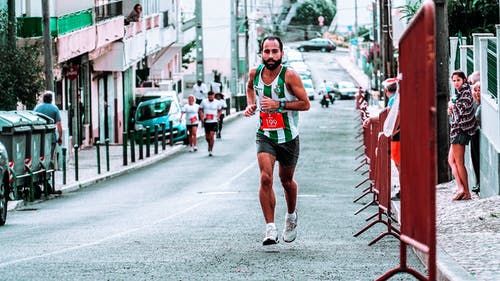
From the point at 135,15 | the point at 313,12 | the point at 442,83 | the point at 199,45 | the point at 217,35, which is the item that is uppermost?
the point at 313,12

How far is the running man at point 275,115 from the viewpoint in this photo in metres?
12.7

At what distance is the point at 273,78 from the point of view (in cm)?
1280

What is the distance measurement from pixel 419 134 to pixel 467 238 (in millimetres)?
6215

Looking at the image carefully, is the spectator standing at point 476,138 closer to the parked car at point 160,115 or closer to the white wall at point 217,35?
the parked car at point 160,115

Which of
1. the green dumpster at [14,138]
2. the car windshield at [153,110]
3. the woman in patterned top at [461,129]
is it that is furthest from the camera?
the car windshield at [153,110]

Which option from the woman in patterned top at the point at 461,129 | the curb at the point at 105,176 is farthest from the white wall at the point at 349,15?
the woman in patterned top at the point at 461,129

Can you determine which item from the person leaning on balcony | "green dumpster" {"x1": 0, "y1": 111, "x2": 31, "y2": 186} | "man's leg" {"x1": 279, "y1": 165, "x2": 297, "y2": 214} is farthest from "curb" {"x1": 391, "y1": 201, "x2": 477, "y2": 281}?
the person leaning on balcony

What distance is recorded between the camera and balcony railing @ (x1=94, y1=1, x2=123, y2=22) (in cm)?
4763

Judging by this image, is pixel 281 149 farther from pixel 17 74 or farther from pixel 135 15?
pixel 135 15

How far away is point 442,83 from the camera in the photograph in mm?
21734

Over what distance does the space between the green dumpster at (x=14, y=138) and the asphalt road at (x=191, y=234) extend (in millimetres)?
850

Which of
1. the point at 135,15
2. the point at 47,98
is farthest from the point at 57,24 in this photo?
the point at 135,15

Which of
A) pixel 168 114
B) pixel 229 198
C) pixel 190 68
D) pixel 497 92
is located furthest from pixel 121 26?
pixel 190 68

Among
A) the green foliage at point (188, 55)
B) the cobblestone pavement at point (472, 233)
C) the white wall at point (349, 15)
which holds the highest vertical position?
the white wall at point (349, 15)
